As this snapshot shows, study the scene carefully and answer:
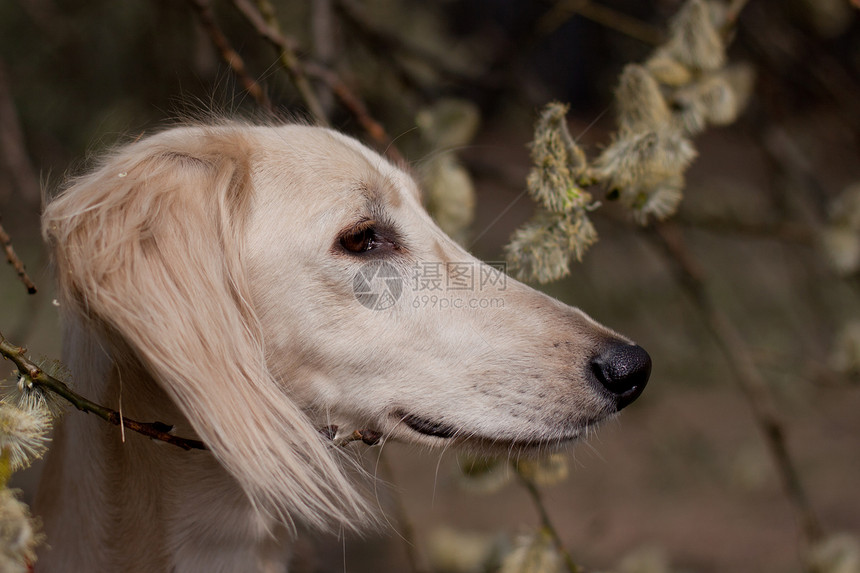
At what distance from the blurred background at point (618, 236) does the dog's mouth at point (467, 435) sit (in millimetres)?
183

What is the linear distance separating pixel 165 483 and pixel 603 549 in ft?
10.5

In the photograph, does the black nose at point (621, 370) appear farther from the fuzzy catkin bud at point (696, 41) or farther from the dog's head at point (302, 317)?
the fuzzy catkin bud at point (696, 41)

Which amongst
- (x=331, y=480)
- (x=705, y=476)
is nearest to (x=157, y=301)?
(x=331, y=480)

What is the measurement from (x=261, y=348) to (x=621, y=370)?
81 centimetres

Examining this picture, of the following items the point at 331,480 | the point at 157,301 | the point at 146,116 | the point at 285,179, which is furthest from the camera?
the point at 146,116

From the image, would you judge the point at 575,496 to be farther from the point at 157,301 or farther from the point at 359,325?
the point at 157,301

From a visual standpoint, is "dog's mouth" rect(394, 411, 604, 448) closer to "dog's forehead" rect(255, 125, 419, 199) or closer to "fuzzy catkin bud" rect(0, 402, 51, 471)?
"dog's forehead" rect(255, 125, 419, 199)

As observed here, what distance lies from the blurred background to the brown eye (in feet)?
1.74

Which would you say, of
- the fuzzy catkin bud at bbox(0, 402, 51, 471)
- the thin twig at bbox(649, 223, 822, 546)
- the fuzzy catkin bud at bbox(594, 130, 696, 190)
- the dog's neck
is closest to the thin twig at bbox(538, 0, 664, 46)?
the thin twig at bbox(649, 223, 822, 546)

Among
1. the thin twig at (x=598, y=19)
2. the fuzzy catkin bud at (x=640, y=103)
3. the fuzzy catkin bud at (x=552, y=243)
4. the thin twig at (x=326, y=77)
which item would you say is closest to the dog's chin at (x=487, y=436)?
the fuzzy catkin bud at (x=552, y=243)

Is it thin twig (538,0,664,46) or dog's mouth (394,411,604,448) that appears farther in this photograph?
thin twig (538,0,664,46)

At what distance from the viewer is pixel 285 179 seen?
177 cm

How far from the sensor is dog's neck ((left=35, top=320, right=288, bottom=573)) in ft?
5.52

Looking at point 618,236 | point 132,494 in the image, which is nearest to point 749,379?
point 132,494
